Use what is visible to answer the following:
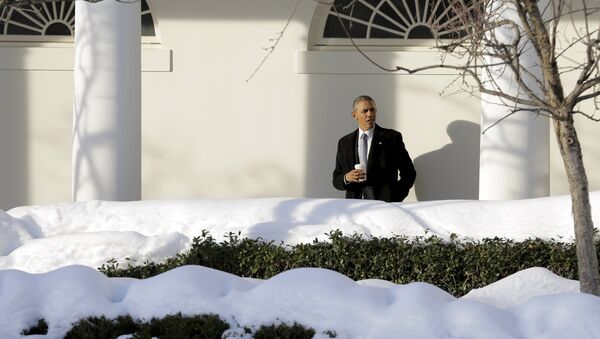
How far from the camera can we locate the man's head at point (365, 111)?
10289 millimetres

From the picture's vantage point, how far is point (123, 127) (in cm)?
992

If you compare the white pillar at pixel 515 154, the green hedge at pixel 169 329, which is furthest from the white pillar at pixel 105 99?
the green hedge at pixel 169 329

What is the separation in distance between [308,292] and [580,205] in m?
1.64

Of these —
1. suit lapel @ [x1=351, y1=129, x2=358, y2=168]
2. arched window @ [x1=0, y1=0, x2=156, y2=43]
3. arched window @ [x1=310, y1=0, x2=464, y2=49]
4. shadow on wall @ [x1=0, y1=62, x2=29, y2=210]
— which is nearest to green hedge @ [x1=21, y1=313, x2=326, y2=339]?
suit lapel @ [x1=351, y1=129, x2=358, y2=168]

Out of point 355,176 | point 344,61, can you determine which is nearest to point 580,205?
point 355,176

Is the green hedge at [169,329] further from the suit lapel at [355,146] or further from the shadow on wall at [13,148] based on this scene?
the shadow on wall at [13,148]

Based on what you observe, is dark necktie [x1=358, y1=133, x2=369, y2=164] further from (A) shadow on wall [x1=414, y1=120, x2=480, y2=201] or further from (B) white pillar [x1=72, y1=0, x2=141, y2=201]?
(B) white pillar [x1=72, y1=0, x2=141, y2=201]

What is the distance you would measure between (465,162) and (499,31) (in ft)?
8.21

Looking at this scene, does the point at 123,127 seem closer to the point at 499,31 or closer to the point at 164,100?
the point at 164,100

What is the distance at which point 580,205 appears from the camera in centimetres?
650

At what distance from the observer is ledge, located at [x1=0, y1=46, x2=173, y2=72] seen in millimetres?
11852

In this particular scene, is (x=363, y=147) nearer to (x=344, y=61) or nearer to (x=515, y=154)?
(x=515, y=154)

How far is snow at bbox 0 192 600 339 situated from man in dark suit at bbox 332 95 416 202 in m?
1.33

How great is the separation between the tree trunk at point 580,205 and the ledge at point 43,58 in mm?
6145
